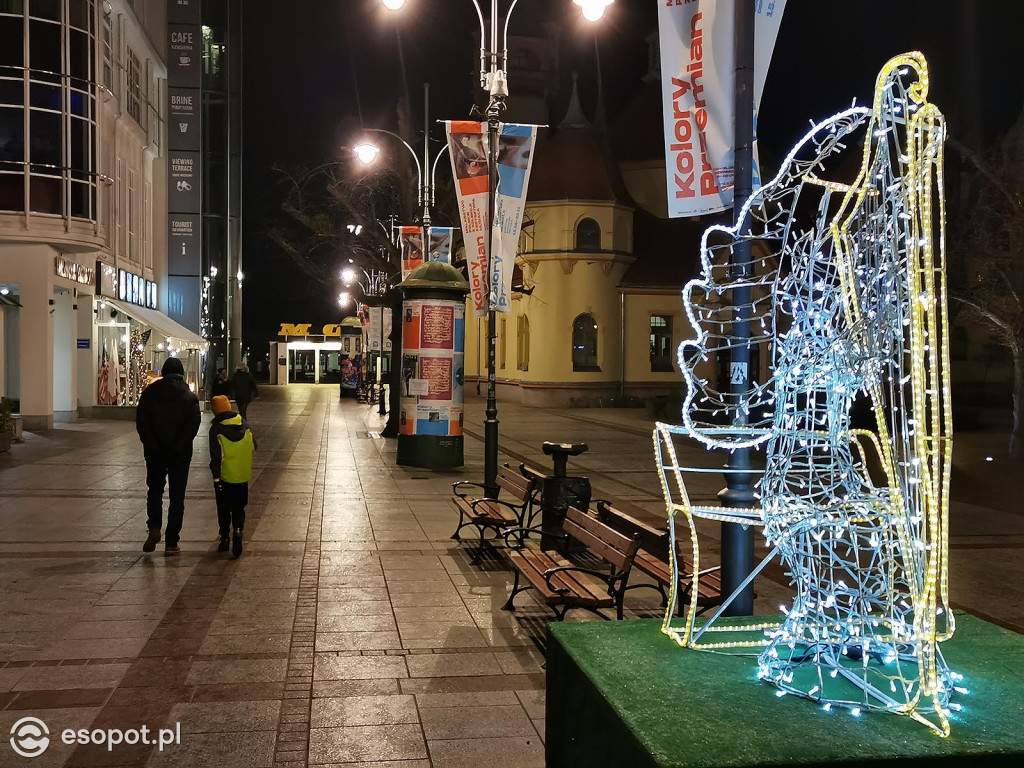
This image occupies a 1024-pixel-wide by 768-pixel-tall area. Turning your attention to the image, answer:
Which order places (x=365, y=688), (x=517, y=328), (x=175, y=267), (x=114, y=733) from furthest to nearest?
1. (x=517, y=328)
2. (x=175, y=267)
3. (x=365, y=688)
4. (x=114, y=733)

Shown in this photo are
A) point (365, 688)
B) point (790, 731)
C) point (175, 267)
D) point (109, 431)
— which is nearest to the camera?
point (790, 731)

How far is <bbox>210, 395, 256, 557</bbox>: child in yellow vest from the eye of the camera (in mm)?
9320

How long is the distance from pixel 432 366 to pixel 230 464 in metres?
7.99

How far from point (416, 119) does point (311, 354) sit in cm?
4020

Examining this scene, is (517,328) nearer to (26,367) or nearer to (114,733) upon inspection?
(26,367)

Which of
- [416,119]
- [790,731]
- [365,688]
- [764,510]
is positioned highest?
[416,119]

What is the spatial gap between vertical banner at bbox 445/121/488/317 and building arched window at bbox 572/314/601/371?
25.0 metres

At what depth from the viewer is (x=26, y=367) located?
23.7m

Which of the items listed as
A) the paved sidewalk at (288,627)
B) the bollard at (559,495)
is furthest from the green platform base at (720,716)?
the bollard at (559,495)

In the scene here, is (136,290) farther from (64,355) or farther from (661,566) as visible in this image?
(661,566)

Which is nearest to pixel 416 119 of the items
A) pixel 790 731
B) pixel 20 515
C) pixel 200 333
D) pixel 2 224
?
pixel 2 224

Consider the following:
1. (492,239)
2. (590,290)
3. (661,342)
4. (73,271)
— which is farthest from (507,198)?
(661,342)

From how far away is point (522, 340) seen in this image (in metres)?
43.0

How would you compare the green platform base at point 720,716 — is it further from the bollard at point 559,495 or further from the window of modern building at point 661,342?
the window of modern building at point 661,342
